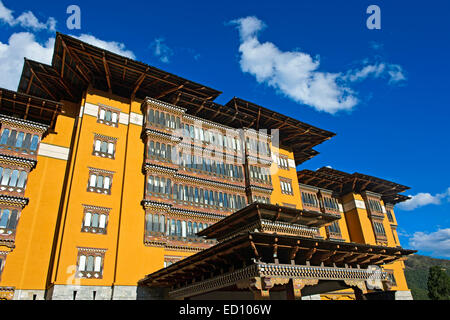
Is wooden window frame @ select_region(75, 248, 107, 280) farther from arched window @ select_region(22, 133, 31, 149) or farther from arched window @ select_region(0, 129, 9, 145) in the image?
arched window @ select_region(0, 129, 9, 145)

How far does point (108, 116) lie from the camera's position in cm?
3256

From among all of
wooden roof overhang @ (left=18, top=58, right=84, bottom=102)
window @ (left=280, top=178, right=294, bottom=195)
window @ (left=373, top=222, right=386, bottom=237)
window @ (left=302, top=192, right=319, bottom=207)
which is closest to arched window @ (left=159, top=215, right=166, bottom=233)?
wooden roof overhang @ (left=18, top=58, right=84, bottom=102)

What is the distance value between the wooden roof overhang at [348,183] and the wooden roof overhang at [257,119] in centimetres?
316

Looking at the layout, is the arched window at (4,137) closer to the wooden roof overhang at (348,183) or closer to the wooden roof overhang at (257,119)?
the wooden roof overhang at (257,119)

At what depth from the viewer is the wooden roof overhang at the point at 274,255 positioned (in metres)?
16.5

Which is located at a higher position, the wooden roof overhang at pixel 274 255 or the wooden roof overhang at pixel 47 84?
the wooden roof overhang at pixel 47 84

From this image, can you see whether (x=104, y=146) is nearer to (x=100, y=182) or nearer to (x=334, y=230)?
(x=100, y=182)

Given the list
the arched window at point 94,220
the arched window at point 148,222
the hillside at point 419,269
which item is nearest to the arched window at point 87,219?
the arched window at point 94,220

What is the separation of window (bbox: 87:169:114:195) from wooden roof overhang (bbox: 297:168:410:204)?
28.6m

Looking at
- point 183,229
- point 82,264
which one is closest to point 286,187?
point 183,229

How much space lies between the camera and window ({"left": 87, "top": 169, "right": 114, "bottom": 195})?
2892 cm

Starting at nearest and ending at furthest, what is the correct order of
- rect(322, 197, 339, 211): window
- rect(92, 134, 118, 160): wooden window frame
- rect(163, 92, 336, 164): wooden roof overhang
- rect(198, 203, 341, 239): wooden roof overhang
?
1. rect(198, 203, 341, 239): wooden roof overhang
2. rect(92, 134, 118, 160): wooden window frame
3. rect(163, 92, 336, 164): wooden roof overhang
4. rect(322, 197, 339, 211): window

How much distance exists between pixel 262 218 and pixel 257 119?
21586 mm
